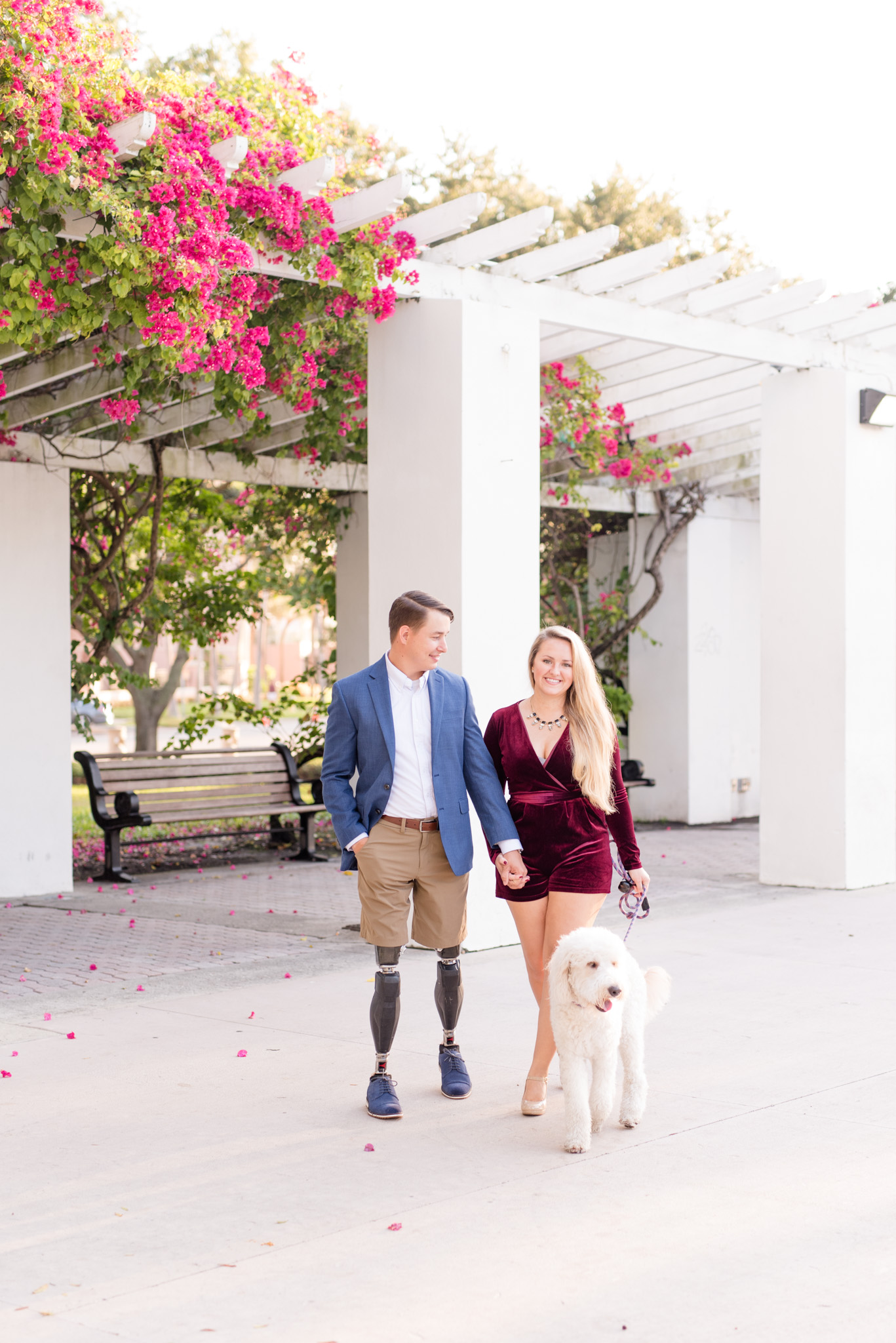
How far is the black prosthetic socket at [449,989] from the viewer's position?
522 cm

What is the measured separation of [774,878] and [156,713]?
946cm

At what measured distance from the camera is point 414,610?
507 cm

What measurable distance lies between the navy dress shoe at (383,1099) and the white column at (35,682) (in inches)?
228

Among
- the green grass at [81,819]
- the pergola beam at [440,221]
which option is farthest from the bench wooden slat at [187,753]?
the pergola beam at [440,221]

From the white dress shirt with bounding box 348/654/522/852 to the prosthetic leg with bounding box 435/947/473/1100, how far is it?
52 centimetres

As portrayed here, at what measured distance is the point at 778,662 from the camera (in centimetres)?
1072

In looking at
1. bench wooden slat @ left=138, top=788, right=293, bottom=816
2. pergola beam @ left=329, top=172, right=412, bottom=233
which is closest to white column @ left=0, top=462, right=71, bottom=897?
bench wooden slat @ left=138, top=788, right=293, bottom=816

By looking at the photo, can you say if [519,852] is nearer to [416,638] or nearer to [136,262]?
[416,638]

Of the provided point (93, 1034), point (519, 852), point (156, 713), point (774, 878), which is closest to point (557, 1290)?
point (519, 852)

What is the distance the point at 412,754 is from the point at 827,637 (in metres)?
6.07

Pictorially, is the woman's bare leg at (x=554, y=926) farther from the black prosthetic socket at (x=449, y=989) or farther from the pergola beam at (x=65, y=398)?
the pergola beam at (x=65, y=398)

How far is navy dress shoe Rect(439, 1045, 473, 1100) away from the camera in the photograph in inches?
204

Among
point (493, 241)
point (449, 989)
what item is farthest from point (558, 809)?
point (493, 241)

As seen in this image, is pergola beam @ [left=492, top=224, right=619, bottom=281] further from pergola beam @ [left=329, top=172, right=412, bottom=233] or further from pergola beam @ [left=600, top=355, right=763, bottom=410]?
pergola beam @ [left=600, top=355, right=763, bottom=410]
